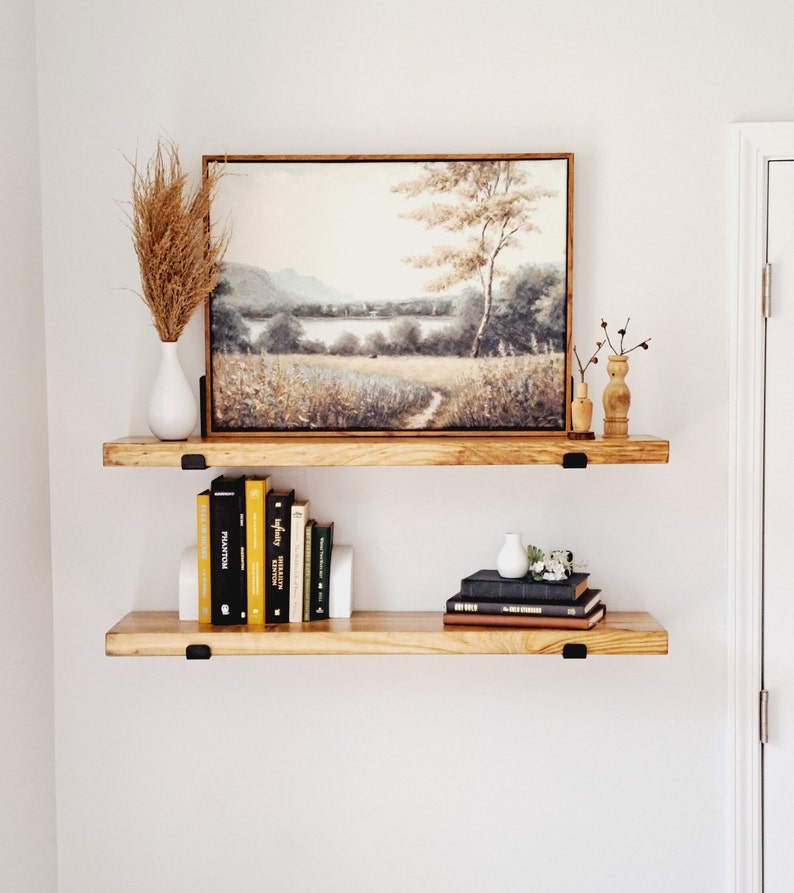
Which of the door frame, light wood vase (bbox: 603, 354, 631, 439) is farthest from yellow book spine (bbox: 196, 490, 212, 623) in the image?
the door frame

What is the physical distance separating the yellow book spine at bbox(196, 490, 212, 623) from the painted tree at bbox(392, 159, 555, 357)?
2.06ft

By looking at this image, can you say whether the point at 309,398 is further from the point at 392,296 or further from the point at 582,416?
the point at 582,416

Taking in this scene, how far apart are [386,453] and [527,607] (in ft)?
1.31

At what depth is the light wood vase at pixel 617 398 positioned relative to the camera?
1.84 metres

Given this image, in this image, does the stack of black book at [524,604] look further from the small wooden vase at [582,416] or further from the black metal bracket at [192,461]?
the black metal bracket at [192,461]

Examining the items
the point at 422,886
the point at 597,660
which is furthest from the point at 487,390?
the point at 422,886

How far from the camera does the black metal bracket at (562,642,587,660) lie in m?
1.79

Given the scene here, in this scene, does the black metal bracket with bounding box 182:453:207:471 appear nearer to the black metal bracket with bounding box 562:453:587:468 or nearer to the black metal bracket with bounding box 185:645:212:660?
the black metal bracket with bounding box 185:645:212:660

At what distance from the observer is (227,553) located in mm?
1836

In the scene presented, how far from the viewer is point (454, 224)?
1919mm

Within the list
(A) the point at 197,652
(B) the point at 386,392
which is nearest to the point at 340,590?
(A) the point at 197,652

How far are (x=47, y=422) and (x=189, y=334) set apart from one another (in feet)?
1.15

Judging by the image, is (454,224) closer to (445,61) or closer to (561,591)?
(445,61)

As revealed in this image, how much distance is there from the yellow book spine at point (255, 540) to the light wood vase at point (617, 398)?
69 centimetres
